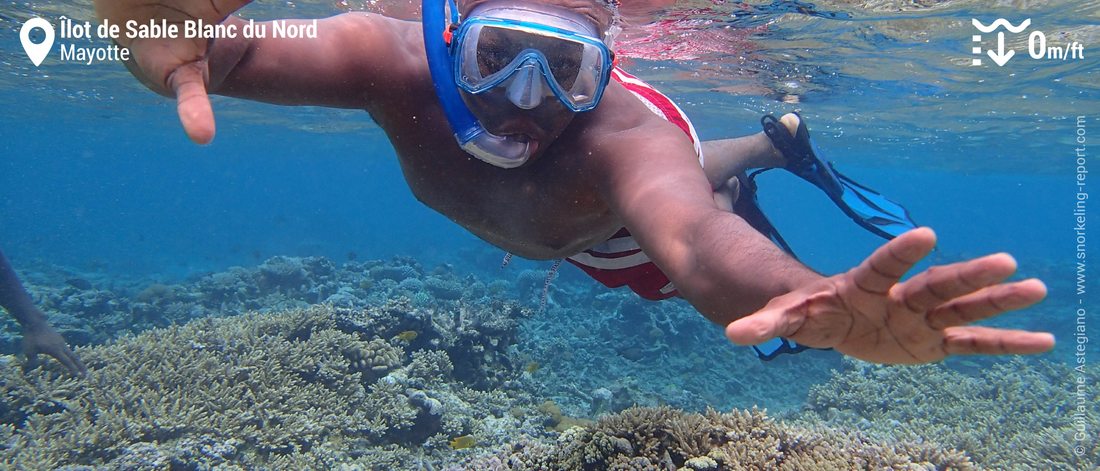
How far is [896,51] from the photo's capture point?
13906mm

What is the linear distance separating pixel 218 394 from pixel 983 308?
7.18 metres

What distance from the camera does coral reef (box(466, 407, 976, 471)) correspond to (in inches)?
161

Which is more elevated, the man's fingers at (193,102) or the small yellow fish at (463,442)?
the man's fingers at (193,102)

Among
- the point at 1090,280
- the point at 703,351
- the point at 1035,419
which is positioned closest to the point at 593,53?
the point at 1035,419

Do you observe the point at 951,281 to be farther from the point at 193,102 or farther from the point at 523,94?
the point at 193,102

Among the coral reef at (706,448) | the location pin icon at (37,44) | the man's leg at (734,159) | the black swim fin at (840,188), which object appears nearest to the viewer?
the coral reef at (706,448)

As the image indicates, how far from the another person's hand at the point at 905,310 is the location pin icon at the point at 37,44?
1997cm

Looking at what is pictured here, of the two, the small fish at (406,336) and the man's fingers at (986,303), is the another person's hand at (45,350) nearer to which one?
the small fish at (406,336)

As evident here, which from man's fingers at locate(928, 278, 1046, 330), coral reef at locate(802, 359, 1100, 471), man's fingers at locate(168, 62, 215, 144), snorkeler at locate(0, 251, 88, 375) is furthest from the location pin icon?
coral reef at locate(802, 359, 1100, 471)

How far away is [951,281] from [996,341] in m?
0.22

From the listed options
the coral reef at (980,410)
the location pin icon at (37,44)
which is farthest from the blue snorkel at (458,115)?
the location pin icon at (37,44)

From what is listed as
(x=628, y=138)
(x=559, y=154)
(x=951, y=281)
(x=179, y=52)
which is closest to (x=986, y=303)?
(x=951, y=281)

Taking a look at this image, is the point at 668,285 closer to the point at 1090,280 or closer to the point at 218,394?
the point at 218,394

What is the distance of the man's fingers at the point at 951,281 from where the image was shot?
124cm
